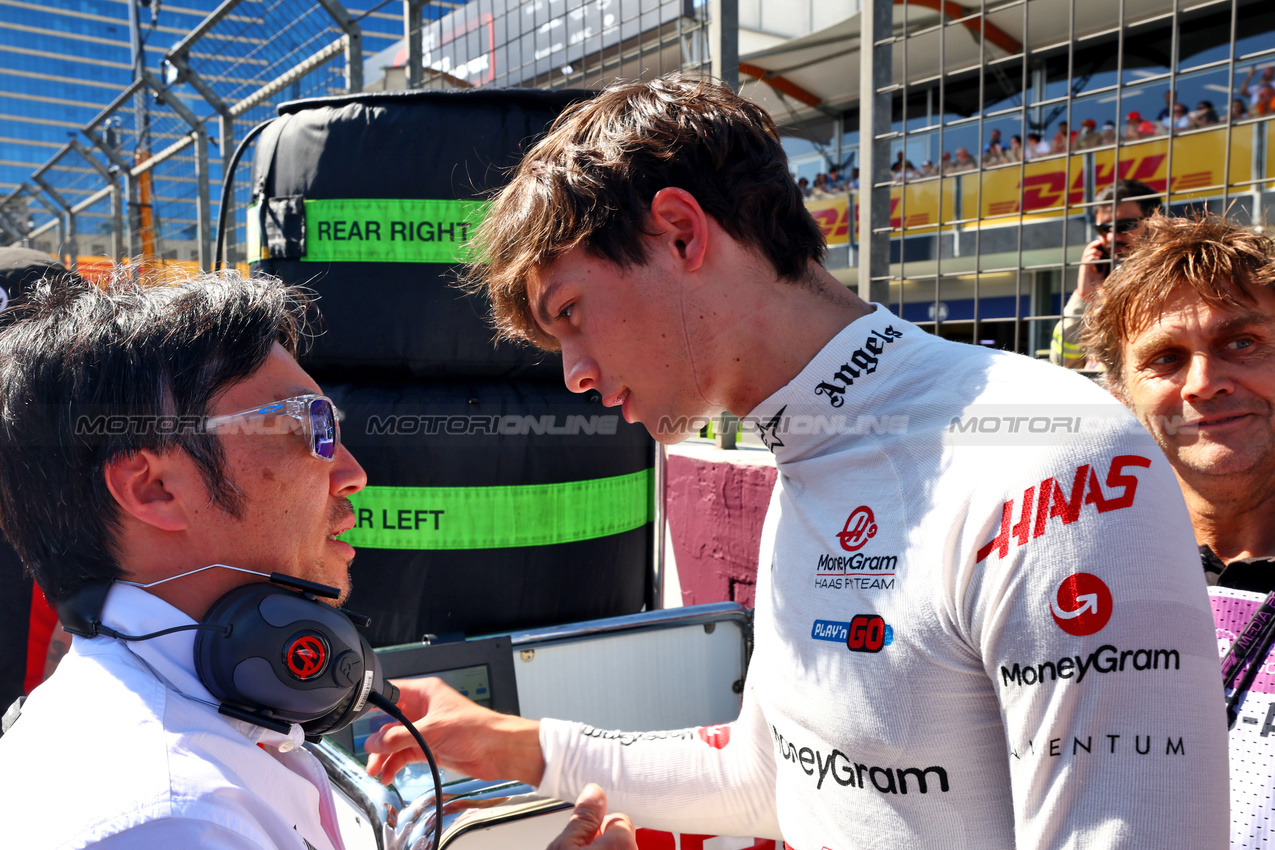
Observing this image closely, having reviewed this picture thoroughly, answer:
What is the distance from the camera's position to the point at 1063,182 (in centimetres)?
262

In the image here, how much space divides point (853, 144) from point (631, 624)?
7869mm

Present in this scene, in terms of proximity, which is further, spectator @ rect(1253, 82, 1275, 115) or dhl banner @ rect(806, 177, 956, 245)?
spectator @ rect(1253, 82, 1275, 115)

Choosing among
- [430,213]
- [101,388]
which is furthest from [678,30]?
[101,388]

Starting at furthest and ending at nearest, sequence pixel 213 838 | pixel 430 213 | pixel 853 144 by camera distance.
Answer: pixel 853 144, pixel 430 213, pixel 213 838

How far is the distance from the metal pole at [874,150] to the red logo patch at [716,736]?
1865mm

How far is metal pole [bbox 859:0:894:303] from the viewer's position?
9.78ft

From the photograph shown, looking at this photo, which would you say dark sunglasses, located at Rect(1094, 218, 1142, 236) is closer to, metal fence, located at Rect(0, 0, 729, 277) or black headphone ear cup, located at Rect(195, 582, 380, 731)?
metal fence, located at Rect(0, 0, 729, 277)

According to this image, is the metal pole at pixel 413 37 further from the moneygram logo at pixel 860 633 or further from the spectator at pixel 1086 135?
the moneygram logo at pixel 860 633

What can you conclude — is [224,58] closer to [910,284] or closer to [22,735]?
[910,284]

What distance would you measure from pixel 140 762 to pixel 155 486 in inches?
15.2

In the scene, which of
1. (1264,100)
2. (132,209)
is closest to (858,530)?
(1264,100)

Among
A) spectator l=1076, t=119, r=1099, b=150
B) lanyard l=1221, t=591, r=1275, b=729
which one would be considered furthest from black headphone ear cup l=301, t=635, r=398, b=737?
spectator l=1076, t=119, r=1099, b=150

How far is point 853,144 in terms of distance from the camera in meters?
8.96

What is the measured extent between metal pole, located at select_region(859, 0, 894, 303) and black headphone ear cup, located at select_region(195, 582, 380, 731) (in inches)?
91.6
